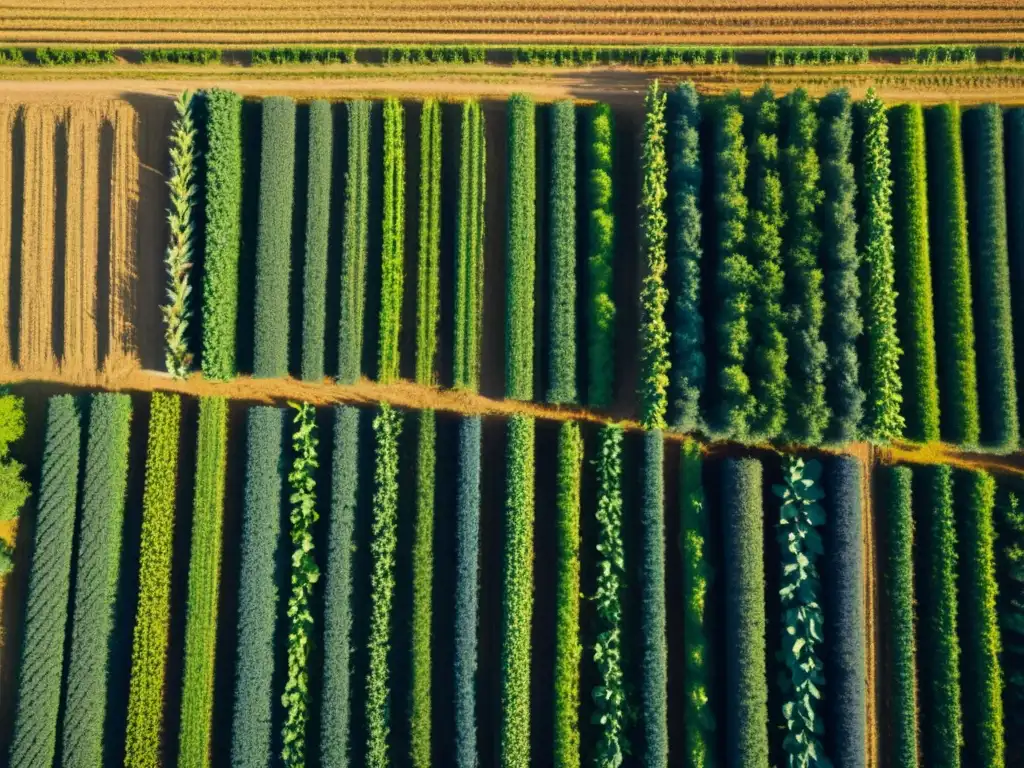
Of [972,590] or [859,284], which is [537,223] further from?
[972,590]

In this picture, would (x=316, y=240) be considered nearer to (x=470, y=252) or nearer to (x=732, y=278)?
(x=470, y=252)

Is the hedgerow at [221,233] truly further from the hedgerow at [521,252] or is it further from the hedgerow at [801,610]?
the hedgerow at [801,610]

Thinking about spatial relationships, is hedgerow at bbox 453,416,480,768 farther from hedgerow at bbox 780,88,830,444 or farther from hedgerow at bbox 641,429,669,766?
hedgerow at bbox 780,88,830,444

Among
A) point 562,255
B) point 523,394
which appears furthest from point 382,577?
point 562,255

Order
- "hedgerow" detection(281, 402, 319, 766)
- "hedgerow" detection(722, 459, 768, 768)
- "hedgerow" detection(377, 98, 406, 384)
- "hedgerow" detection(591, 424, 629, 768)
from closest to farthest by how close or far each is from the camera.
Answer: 1. "hedgerow" detection(722, 459, 768, 768)
2. "hedgerow" detection(591, 424, 629, 768)
3. "hedgerow" detection(281, 402, 319, 766)
4. "hedgerow" detection(377, 98, 406, 384)

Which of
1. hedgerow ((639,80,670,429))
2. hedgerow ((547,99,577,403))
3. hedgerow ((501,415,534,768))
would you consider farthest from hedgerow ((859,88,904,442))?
hedgerow ((501,415,534,768))

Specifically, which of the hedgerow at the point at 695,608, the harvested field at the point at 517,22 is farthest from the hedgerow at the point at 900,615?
the harvested field at the point at 517,22

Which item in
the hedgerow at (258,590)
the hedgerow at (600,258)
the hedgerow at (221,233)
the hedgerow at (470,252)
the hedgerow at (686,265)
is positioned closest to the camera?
the hedgerow at (258,590)
